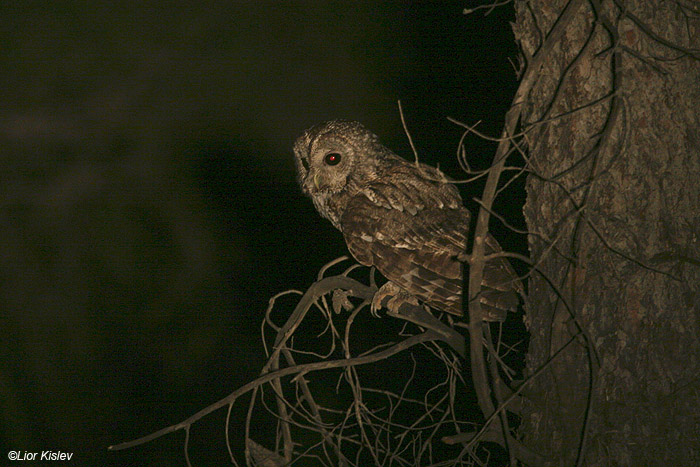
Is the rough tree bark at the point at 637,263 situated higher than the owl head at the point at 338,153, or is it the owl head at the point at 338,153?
the owl head at the point at 338,153

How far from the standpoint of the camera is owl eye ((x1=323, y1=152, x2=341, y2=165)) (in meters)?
1.90

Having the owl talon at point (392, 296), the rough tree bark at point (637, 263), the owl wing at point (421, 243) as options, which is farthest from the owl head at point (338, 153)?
the rough tree bark at point (637, 263)

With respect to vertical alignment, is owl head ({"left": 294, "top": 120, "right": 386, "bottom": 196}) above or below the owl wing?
above

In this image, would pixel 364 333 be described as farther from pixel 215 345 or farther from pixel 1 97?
pixel 1 97

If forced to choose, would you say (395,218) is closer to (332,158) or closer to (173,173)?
(332,158)

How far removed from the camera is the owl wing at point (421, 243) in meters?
1.53

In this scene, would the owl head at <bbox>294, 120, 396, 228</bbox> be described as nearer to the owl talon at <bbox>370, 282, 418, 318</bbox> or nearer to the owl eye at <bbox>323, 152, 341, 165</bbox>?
the owl eye at <bbox>323, 152, 341, 165</bbox>

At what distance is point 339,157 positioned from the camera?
1901 millimetres

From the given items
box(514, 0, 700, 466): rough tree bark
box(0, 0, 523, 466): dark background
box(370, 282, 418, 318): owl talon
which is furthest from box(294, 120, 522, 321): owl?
box(0, 0, 523, 466): dark background

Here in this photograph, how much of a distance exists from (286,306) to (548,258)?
7.60 ft

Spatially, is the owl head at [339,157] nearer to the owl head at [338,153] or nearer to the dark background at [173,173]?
the owl head at [338,153]

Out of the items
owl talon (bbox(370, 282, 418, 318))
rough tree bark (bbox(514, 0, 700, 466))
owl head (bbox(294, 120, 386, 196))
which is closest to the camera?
rough tree bark (bbox(514, 0, 700, 466))

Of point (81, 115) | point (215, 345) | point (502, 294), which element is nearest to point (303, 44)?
point (81, 115)

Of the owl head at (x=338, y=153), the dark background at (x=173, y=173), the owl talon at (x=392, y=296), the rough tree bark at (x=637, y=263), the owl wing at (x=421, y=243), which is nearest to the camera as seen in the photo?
the rough tree bark at (x=637, y=263)
